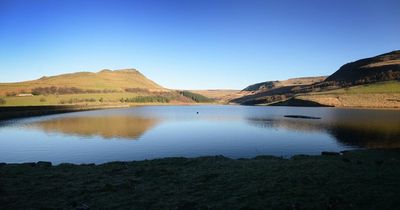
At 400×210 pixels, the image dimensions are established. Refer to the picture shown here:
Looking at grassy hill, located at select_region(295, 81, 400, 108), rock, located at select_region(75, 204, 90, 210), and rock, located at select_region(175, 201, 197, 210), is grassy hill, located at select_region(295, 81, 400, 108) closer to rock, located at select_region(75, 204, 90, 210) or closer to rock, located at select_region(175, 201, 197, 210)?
rock, located at select_region(175, 201, 197, 210)

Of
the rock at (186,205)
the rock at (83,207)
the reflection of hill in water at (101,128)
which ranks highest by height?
the rock at (83,207)

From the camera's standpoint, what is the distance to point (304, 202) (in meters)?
13.6

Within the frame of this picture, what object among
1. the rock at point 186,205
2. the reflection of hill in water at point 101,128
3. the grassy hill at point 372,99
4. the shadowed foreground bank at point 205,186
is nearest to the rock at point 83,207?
the shadowed foreground bank at point 205,186

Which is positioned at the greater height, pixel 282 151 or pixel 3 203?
pixel 3 203

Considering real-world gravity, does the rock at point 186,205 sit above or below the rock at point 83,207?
below

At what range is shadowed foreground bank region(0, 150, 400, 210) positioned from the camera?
1371 centimetres

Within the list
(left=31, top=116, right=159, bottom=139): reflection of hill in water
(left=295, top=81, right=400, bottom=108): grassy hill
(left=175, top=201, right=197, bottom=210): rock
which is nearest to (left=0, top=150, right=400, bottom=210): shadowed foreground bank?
(left=175, top=201, right=197, bottom=210): rock

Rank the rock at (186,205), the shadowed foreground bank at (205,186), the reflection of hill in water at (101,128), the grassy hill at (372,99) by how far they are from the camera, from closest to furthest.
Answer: the rock at (186,205)
the shadowed foreground bank at (205,186)
the reflection of hill in water at (101,128)
the grassy hill at (372,99)

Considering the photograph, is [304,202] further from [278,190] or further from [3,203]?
[3,203]

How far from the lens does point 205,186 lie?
16.9m

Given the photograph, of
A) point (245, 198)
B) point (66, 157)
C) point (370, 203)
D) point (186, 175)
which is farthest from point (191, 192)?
point (66, 157)

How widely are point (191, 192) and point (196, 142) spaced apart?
100 ft

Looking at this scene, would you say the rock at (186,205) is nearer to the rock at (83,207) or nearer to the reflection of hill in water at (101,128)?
the rock at (83,207)

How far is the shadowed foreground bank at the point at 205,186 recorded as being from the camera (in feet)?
45.0
